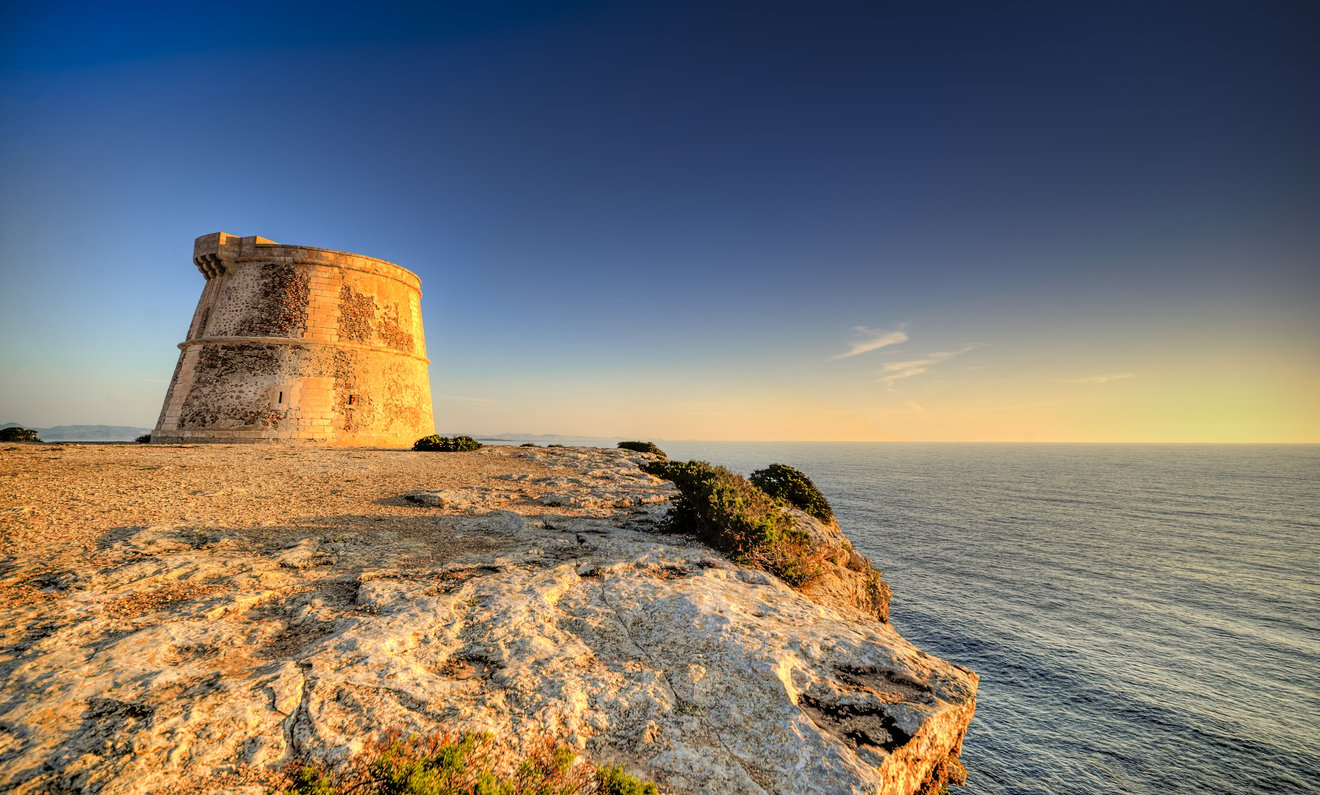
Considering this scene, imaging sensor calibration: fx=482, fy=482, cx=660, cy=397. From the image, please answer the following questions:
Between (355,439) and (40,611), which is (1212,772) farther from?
(355,439)

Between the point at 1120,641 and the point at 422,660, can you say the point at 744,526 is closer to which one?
the point at 422,660

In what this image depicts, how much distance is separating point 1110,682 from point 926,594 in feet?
29.6

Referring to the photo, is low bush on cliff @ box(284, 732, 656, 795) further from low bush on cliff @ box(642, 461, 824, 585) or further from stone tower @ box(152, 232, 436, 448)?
stone tower @ box(152, 232, 436, 448)

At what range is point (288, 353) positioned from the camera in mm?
22641

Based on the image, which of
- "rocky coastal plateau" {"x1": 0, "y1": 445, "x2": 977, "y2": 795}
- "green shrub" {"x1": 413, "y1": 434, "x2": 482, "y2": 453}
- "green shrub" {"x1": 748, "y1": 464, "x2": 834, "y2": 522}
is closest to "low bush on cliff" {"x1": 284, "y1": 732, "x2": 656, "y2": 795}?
"rocky coastal plateau" {"x1": 0, "y1": 445, "x2": 977, "y2": 795}

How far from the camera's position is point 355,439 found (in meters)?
23.2

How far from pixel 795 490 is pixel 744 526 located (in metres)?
8.95

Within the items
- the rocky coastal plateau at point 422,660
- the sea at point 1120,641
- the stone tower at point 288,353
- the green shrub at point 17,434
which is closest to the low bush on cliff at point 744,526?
the rocky coastal plateau at point 422,660

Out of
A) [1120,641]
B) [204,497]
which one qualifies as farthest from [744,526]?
[1120,641]

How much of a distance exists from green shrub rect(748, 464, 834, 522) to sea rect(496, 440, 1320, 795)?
915cm

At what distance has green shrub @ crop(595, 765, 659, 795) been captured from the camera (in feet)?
10.3

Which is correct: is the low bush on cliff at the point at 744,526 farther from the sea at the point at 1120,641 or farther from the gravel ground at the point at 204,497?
the sea at the point at 1120,641

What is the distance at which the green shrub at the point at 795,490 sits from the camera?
16333 millimetres

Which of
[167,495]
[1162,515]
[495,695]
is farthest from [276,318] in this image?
[1162,515]
